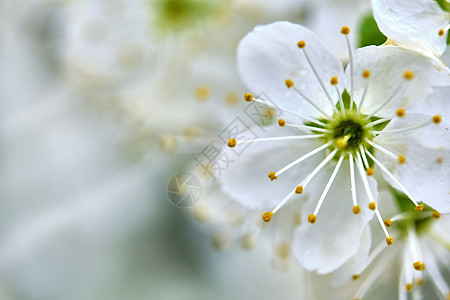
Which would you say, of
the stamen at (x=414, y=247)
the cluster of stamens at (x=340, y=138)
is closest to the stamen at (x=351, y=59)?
the cluster of stamens at (x=340, y=138)

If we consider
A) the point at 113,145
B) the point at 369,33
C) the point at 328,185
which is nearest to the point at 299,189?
the point at 328,185

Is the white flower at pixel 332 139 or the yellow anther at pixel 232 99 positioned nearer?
the white flower at pixel 332 139

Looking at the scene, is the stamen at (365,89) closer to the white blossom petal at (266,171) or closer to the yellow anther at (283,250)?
the white blossom petal at (266,171)

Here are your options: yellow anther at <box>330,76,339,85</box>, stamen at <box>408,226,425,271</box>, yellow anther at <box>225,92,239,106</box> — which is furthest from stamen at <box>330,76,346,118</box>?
yellow anther at <box>225,92,239,106</box>

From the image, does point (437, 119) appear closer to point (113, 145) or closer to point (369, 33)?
point (369, 33)

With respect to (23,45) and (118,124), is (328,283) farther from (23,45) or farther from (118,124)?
(23,45)

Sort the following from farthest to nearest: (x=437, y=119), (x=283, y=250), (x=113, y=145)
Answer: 1. (x=113, y=145)
2. (x=283, y=250)
3. (x=437, y=119)

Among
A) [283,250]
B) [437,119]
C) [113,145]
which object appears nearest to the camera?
[437,119]
